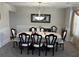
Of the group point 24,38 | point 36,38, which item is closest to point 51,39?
point 36,38

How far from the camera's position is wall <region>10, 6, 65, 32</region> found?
24.6ft

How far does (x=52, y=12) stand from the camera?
297 inches

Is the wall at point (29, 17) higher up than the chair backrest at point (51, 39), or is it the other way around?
the wall at point (29, 17)

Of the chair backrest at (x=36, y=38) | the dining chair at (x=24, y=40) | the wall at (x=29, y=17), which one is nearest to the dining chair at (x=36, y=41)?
the chair backrest at (x=36, y=38)

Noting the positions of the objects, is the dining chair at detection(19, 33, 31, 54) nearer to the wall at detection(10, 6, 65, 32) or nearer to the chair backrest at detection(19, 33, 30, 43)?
the chair backrest at detection(19, 33, 30, 43)

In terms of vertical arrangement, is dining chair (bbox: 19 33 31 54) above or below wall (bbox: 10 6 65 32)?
below

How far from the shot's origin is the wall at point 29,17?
750 centimetres

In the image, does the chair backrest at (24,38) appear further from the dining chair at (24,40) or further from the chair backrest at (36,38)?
the chair backrest at (36,38)

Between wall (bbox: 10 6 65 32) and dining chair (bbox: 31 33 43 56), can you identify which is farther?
wall (bbox: 10 6 65 32)

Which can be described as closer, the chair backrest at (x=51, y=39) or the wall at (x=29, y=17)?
the chair backrest at (x=51, y=39)

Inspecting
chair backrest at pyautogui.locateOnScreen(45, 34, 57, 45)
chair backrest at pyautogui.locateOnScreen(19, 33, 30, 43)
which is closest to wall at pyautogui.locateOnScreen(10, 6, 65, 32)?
chair backrest at pyautogui.locateOnScreen(19, 33, 30, 43)

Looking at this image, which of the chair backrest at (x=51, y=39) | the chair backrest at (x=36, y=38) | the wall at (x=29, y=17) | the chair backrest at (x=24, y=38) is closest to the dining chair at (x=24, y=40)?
the chair backrest at (x=24, y=38)

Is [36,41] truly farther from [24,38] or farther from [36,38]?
[24,38]

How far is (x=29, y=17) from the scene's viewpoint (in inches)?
298
